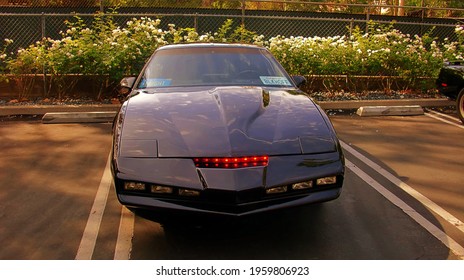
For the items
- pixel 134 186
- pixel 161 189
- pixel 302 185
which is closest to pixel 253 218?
pixel 302 185

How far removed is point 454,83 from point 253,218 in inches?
222

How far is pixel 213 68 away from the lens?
4.89 metres

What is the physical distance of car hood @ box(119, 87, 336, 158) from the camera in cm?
329

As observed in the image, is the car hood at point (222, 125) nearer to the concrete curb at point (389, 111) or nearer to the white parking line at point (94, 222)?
the white parking line at point (94, 222)

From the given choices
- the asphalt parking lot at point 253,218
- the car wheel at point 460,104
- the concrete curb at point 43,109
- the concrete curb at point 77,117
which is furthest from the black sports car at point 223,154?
the car wheel at point 460,104

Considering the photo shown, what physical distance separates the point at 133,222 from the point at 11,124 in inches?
194

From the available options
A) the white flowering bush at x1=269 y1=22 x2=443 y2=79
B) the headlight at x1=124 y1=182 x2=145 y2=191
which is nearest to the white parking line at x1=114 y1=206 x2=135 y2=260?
the headlight at x1=124 y1=182 x2=145 y2=191

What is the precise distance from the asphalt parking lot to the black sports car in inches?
12.7

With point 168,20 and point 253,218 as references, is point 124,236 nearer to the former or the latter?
point 253,218

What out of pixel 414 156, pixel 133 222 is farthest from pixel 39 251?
pixel 414 156

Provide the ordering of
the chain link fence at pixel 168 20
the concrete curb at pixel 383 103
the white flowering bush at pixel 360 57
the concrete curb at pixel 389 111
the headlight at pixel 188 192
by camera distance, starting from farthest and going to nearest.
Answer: the chain link fence at pixel 168 20
the white flowering bush at pixel 360 57
the concrete curb at pixel 383 103
the concrete curb at pixel 389 111
the headlight at pixel 188 192

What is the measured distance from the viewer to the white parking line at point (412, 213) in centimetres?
350

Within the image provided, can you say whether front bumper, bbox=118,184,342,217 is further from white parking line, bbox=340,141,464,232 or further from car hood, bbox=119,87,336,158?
white parking line, bbox=340,141,464,232

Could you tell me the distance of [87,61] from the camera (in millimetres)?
8891
